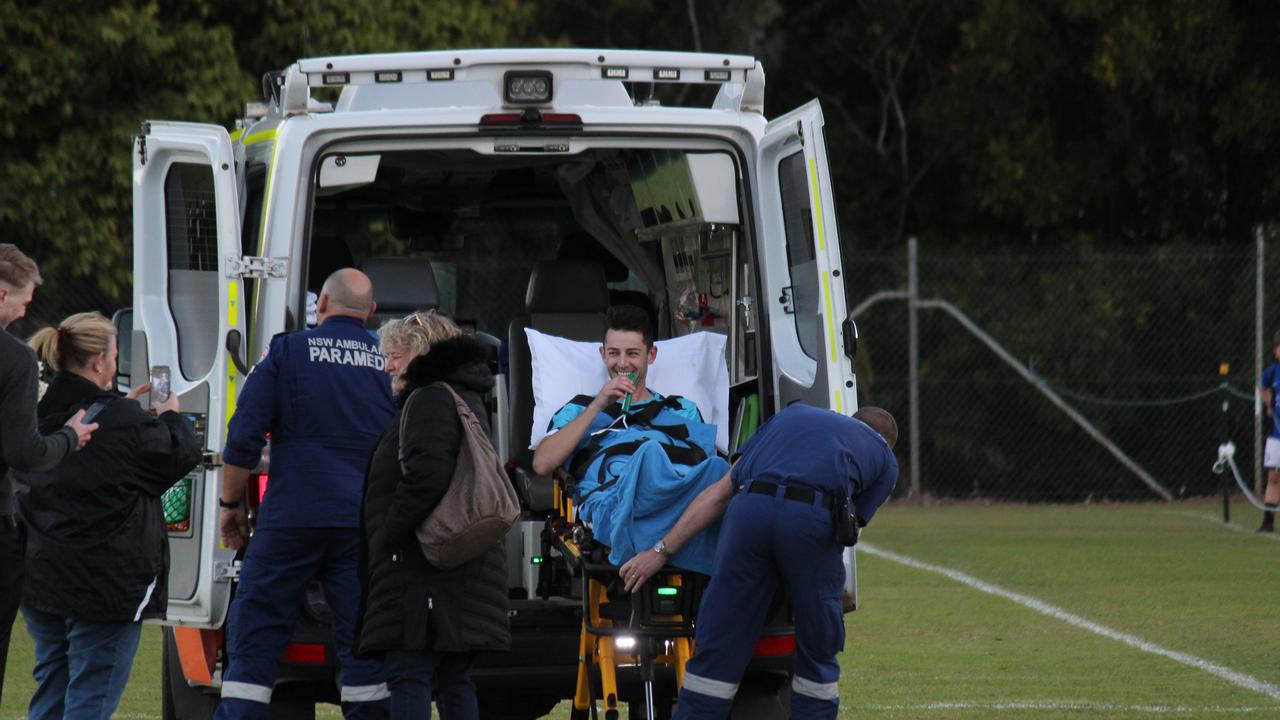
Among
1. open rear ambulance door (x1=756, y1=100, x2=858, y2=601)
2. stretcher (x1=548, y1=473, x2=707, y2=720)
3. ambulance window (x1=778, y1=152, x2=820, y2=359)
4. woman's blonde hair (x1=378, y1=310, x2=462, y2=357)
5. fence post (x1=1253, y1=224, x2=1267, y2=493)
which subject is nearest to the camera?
woman's blonde hair (x1=378, y1=310, x2=462, y2=357)

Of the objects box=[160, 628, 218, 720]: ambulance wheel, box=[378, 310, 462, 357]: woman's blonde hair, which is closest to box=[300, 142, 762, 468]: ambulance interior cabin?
box=[378, 310, 462, 357]: woman's blonde hair

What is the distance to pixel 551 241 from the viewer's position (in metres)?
10.1

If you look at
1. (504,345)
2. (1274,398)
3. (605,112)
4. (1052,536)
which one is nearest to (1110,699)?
(504,345)

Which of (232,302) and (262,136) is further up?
(262,136)

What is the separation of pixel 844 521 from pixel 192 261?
8.28 ft

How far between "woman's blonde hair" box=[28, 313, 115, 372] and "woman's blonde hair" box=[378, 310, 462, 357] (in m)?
0.98

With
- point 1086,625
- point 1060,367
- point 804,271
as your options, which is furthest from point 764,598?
point 1060,367

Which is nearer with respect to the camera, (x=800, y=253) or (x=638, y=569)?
(x=638, y=569)

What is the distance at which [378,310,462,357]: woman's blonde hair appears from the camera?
6.28 metres

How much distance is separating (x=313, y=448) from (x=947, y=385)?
47.7 ft

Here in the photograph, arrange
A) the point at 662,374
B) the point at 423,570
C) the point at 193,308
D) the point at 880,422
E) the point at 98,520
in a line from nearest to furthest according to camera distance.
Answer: the point at 423,570, the point at 98,520, the point at 880,422, the point at 193,308, the point at 662,374

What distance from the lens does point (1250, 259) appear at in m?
20.0

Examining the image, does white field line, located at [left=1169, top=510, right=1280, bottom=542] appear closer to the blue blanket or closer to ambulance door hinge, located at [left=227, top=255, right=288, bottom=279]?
the blue blanket

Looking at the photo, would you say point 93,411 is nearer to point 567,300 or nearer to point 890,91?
point 567,300
